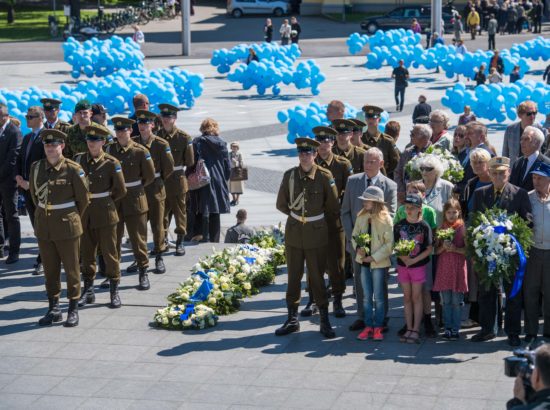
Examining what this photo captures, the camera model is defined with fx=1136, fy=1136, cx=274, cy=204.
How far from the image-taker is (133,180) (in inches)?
516

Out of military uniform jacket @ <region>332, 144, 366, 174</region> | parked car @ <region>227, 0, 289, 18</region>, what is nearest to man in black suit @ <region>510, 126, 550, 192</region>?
military uniform jacket @ <region>332, 144, 366, 174</region>

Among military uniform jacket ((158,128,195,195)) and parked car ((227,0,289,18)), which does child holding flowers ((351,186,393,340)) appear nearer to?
military uniform jacket ((158,128,195,195))

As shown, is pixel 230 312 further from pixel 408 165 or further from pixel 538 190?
pixel 538 190

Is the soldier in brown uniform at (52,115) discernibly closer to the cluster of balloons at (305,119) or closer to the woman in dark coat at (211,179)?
the woman in dark coat at (211,179)

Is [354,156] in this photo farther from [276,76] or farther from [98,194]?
[276,76]

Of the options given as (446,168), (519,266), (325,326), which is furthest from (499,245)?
(325,326)

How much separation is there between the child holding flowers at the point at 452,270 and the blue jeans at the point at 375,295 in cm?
53

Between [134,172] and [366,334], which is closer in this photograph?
[366,334]

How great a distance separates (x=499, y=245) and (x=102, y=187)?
4449 mm

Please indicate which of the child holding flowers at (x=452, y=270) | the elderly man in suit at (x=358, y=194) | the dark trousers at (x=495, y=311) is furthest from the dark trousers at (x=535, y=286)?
the elderly man in suit at (x=358, y=194)

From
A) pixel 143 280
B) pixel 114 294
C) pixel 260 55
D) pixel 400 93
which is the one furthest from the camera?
pixel 260 55

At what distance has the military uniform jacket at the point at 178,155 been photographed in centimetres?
1451

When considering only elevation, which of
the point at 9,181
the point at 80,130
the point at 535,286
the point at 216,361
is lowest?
the point at 216,361

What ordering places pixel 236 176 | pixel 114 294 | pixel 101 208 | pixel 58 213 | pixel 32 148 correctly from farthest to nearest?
pixel 236 176, pixel 32 148, pixel 114 294, pixel 101 208, pixel 58 213
